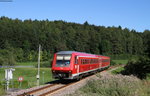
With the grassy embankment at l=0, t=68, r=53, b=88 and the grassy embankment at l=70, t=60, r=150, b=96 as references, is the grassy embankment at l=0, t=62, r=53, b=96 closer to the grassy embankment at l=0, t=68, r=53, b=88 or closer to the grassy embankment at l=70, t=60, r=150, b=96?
the grassy embankment at l=0, t=68, r=53, b=88

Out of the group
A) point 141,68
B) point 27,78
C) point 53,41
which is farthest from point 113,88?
point 53,41

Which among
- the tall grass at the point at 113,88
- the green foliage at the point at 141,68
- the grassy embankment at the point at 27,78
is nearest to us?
the tall grass at the point at 113,88

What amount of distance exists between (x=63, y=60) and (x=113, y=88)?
31.2 ft

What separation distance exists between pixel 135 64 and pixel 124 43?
11410cm

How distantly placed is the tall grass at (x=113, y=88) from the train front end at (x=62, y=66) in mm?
6065

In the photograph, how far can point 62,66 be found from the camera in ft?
69.1

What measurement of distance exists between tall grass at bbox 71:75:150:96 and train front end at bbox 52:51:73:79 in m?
6.07

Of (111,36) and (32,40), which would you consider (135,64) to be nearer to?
(32,40)

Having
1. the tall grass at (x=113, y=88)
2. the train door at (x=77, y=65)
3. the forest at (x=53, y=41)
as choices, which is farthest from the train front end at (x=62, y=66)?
the forest at (x=53, y=41)

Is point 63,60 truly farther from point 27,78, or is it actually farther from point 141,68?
point 27,78

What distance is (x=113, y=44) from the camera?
144750 millimetres

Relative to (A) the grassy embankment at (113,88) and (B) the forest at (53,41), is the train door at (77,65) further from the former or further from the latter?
(B) the forest at (53,41)

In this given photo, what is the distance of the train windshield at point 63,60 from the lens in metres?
21.1

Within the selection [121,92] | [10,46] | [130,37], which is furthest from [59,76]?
[130,37]
